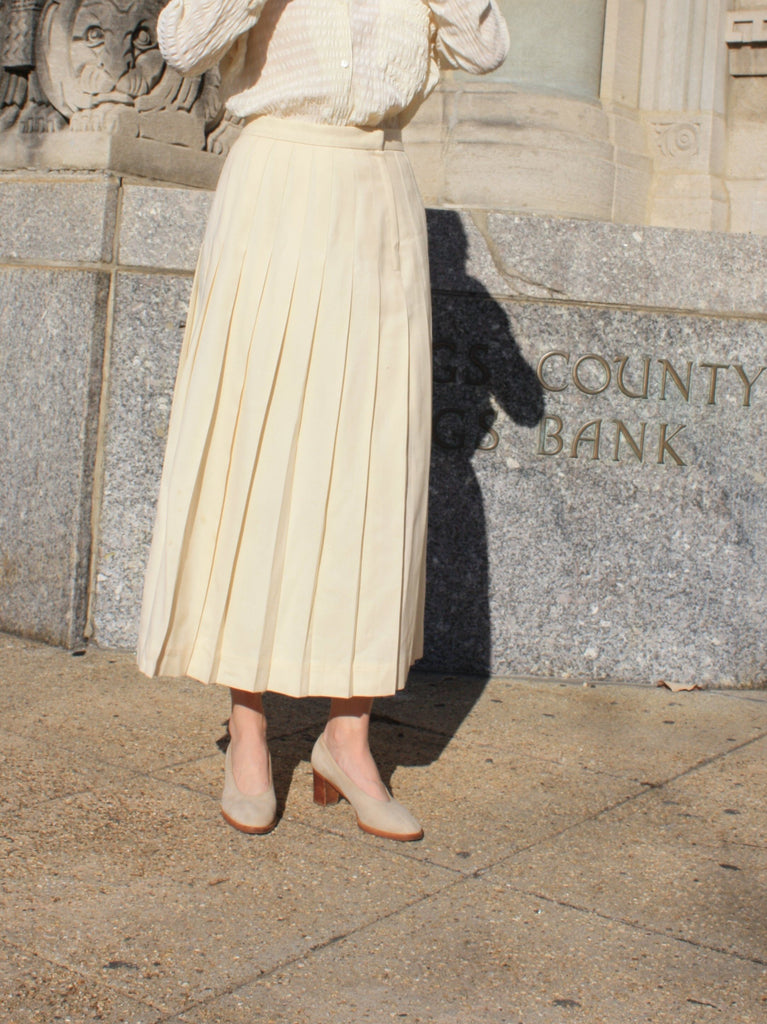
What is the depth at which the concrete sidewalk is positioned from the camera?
220cm

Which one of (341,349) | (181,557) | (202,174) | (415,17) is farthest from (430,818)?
(202,174)

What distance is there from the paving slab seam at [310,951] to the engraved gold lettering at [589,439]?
6.47ft

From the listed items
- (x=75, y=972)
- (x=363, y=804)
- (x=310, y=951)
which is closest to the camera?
(x=75, y=972)

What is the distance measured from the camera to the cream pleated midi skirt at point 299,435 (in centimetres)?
284

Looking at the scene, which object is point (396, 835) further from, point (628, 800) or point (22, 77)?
point (22, 77)

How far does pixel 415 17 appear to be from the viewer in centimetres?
288

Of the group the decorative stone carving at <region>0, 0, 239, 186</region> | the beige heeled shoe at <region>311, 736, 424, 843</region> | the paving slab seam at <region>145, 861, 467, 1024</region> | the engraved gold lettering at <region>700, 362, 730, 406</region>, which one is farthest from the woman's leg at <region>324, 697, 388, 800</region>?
the decorative stone carving at <region>0, 0, 239, 186</region>

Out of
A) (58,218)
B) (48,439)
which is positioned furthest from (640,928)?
(58,218)

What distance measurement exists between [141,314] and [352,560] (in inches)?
69.3

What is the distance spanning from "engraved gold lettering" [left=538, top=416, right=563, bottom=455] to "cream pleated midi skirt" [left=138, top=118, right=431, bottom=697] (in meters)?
1.47

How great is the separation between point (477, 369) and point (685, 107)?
9.24 feet

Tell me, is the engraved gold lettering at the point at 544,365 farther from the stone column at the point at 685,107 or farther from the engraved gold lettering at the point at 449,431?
the stone column at the point at 685,107

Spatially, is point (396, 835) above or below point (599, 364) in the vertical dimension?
below

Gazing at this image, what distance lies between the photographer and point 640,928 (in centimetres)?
252
